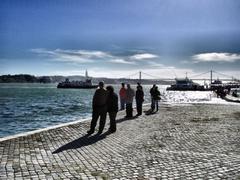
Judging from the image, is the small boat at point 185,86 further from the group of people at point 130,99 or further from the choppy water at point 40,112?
the group of people at point 130,99

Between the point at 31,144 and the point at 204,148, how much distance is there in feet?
15.8

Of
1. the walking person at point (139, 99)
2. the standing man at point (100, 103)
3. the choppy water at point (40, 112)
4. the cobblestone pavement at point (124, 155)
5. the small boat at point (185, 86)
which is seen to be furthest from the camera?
the small boat at point (185, 86)

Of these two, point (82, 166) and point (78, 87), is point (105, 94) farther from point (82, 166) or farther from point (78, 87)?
point (78, 87)

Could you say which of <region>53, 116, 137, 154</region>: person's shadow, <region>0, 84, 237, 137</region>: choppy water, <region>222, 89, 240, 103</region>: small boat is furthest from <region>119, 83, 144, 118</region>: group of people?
<region>222, 89, 240, 103</region>: small boat

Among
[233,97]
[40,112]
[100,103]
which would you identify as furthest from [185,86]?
[100,103]

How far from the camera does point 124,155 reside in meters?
8.14

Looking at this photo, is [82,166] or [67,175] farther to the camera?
[82,166]

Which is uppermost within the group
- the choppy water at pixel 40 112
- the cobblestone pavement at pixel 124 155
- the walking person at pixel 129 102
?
the walking person at pixel 129 102

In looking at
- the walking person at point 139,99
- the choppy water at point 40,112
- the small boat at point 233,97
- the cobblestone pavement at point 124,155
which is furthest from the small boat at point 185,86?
the cobblestone pavement at point 124,155

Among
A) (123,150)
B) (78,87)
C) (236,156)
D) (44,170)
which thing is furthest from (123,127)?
(78,87)

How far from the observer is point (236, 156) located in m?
8.16

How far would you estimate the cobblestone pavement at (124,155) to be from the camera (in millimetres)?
6551

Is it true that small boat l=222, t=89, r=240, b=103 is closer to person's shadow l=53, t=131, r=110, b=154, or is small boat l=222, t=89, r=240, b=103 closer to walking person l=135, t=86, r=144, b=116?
walking person l=135, t=86, r=144, b=116

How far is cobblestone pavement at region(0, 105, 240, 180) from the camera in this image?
6.55m
